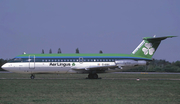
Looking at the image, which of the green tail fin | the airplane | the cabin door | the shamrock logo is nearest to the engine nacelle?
the airplane

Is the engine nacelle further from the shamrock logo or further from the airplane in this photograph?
the shamrock logo

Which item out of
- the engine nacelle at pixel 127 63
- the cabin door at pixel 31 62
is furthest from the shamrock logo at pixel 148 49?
the cabin door at pixel 31 62

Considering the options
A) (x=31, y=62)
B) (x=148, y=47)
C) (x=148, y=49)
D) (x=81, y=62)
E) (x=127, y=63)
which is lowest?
(x=127, y=63)

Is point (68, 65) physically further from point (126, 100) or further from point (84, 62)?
point (126, 100)

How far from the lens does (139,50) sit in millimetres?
44875

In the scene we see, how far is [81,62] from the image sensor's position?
43.0 meters

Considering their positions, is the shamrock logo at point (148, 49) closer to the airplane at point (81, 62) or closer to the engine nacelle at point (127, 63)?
the airplane at point (81, 62)

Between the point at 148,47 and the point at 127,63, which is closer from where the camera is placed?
the point at 127,63

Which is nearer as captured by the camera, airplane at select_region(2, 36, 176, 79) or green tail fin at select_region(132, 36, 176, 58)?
airplane at select_region(2, 36, 176, 79)

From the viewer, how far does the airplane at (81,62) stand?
42.2 meters

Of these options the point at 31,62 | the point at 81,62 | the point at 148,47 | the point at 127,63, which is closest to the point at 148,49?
the point at 148,47

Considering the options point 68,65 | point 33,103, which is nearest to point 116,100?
point 33,103

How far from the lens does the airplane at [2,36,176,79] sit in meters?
42.2

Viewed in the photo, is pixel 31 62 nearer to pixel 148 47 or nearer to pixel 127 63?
pixel 127 63
